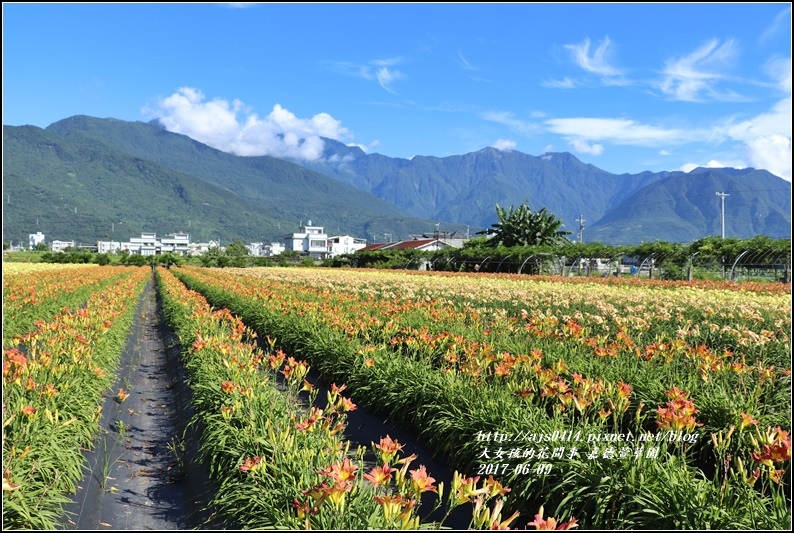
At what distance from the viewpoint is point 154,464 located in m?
5.02

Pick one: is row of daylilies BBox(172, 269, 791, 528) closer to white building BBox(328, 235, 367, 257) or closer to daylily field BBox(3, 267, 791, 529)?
daylily field BBox(3, 267, 791, 529)

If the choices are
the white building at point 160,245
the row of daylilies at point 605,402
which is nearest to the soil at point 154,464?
the row of daylilies at point 605,402

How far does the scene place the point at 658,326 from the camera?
8.47 m

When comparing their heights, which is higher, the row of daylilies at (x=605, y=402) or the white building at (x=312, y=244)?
the white building at (x=312, y=244)

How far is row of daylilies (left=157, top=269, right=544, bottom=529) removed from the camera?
2.74 meters

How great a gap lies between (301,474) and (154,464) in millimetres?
2286

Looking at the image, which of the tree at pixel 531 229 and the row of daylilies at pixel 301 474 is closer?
the row of daylilies at pixel 301 474

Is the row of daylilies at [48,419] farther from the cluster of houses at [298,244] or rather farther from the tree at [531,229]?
the cluster of houses at [298,244]

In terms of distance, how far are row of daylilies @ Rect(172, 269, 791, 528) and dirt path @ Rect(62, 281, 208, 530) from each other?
1927 millimetres

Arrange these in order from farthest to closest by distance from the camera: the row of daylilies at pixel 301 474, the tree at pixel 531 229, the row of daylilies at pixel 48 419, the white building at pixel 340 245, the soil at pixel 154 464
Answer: the white building at pixel 340 245
the tree at pixel 531 229
the soil at pixel 154 464
the row of daylilies at pixel 48 419
the row of daylilies at pixel 301 474

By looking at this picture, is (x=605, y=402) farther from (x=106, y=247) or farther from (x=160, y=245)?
(x=106, y=247)

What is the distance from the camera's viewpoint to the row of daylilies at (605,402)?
130 inches

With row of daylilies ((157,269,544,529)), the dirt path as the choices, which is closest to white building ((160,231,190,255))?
the dirt path

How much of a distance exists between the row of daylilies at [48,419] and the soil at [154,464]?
0.59ft
